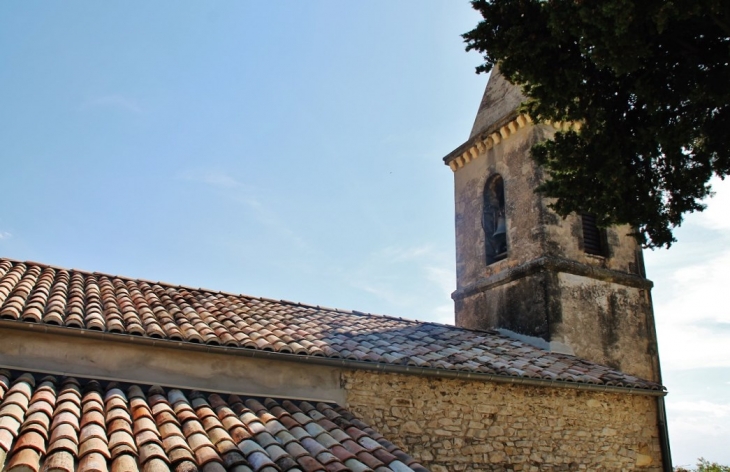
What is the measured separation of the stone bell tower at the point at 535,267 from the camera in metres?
11.1

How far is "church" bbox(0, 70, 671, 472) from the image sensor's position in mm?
5211

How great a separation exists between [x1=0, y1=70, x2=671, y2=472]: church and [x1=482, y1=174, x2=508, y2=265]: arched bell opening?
0.21ft

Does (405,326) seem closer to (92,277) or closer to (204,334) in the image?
(204,334)

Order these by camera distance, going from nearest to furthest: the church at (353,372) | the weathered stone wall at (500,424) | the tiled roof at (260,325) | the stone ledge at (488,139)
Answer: the church at (353,372), the tiled roof at (260,325), the weathered stone wall at (500,424), the stone ledge at (488,139)

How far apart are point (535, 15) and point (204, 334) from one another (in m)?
5.22

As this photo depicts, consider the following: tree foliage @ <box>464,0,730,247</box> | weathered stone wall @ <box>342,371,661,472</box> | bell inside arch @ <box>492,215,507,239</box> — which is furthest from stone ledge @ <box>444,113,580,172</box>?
weathered stone wall @ <box>342,371,661,472</box>

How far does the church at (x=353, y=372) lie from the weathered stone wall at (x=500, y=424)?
0.07 feet

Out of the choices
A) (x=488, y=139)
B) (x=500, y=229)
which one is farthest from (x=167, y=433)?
(x=488, y=139)

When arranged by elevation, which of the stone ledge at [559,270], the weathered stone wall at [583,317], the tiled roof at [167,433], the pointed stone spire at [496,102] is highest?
the pointed stone spire at [496,102]

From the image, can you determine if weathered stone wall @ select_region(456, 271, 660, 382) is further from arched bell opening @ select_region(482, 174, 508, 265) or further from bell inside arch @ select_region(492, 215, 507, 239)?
bell inside arch @ select_region(492, 215, 507, 239)

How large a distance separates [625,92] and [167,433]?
593 centimetres

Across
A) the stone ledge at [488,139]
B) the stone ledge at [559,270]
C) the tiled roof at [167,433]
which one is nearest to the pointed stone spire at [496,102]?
the stone ledge at [488,139]

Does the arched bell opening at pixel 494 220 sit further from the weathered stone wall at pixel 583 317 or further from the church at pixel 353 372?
the weathered stone wall at pixel 583 317

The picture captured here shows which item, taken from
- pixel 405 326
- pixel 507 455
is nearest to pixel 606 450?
pixel 507 455
